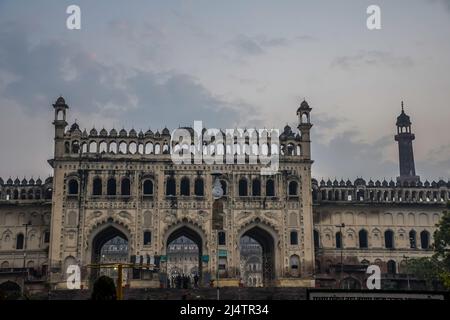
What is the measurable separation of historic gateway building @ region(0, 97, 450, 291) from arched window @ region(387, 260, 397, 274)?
37 cm

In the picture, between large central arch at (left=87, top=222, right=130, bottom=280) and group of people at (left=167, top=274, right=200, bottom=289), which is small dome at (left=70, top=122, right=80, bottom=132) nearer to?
large central arch at (left=87, top=222, right=130, bottom=280)

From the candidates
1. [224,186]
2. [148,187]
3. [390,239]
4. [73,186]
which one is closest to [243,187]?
[224,186]

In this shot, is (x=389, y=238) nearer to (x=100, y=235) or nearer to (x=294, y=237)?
(x=294, y=237)

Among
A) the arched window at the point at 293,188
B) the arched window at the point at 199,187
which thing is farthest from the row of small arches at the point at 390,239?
the arched window at the point at 199,187

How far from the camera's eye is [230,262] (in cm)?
4728

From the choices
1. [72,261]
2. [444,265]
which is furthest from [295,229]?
[72,261]

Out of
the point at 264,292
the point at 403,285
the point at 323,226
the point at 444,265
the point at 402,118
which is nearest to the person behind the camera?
the point at 264,292

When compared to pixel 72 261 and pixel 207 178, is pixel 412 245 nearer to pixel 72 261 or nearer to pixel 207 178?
pixel 207 178

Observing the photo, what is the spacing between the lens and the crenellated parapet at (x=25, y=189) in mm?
52188

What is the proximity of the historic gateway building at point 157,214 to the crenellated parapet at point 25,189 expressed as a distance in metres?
0.08

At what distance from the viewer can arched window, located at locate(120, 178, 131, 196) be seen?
48.2m

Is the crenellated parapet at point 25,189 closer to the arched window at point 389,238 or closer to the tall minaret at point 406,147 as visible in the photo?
the arched window at point 389,238

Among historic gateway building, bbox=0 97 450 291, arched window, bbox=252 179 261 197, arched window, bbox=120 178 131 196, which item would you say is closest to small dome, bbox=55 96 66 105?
historic gateway building, bbox=0 97 450 291

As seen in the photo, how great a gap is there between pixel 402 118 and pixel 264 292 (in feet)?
122
